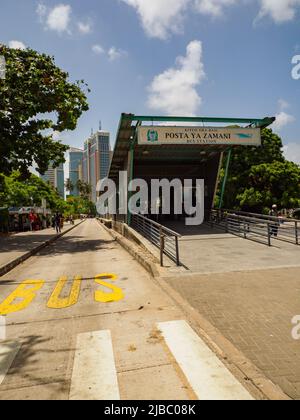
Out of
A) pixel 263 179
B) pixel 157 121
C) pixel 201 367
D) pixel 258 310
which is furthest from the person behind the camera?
pixel 263 179

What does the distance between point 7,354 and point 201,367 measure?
8.87ft

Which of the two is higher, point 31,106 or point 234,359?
point 31,106

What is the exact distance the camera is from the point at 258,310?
19.1 feet

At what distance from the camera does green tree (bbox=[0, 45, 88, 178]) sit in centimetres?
1766

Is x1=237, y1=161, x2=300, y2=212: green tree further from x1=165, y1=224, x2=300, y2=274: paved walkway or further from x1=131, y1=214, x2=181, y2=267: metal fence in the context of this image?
x1=165, y1=224, x2=300, y2=274: paved walkway

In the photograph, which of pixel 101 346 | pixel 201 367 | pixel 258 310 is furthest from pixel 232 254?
pixel 201 367

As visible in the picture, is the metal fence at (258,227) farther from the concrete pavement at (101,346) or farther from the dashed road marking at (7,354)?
the dashed road marking at (7,354)

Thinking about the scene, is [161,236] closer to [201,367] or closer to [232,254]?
[232,254]

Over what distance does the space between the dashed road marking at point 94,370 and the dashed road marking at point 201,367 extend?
2.81ft

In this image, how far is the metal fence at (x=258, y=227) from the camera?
13579 mm

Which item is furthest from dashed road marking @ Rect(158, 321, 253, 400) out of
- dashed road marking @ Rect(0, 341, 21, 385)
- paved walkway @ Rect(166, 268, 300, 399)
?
dashed road marking @ Rect(0, 341, 21, 385)

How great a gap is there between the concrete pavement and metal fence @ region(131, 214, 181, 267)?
158 cm
